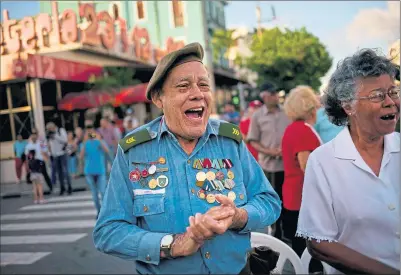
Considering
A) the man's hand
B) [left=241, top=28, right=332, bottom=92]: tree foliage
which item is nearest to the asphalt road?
the man's hand

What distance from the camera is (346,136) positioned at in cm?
217

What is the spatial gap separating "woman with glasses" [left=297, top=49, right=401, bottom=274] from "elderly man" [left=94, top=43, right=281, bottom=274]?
9.3 inches

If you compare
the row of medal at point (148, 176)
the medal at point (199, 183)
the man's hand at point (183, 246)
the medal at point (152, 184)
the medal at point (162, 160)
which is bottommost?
the man's hand at point (183, 246)

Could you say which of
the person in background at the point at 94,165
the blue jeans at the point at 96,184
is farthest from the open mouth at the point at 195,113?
the blue jeans at the point at 96,184

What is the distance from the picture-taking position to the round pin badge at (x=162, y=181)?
79.0 inches

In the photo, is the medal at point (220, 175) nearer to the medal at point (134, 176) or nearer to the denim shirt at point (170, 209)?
the denim shirt at point (170, 209)

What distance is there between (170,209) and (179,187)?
108 millimetres

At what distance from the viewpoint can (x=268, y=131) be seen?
5.58 meters

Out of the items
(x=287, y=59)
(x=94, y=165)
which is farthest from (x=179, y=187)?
(x=287, y=59)

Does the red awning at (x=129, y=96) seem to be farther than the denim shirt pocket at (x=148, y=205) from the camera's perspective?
Yes

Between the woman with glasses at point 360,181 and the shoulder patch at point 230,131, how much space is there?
38 cm

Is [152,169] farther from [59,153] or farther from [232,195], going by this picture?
[59,153]

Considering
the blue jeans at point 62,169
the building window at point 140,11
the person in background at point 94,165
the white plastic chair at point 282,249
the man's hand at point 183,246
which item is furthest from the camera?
the building window at point 140,11

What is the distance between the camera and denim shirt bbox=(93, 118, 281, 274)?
1.93 m
